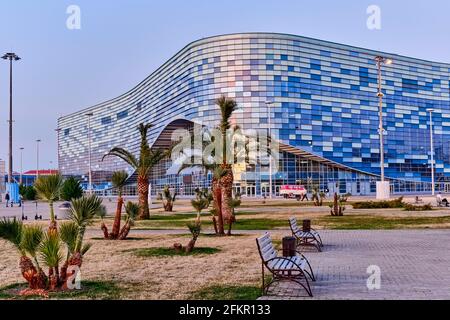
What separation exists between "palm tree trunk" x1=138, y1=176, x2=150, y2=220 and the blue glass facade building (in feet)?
188

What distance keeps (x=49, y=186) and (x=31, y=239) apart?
102 inches

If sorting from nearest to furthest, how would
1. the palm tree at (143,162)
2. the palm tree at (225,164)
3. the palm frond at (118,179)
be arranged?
the palm frond at (118,179) → the palm tree at (225,164) → the palm tree at (143,162)

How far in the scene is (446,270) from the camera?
9.96 meters

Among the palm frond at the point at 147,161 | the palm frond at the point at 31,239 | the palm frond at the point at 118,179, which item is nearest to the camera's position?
the palm frond at the point at 31,239

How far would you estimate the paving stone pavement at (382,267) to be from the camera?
25.8 feet

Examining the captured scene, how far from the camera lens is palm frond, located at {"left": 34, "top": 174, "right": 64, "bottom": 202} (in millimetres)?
10734

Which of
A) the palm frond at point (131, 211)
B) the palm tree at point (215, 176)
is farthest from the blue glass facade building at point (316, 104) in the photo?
the palm frond at point (131, 211)

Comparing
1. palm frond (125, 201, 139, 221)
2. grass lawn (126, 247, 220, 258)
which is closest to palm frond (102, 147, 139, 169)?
palm frond (125, 201, 139, 221)

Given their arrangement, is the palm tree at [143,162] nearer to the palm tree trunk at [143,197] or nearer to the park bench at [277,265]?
the palm tree trunk at [143,197]

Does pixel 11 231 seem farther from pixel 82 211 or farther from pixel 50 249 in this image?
pixel 82 211

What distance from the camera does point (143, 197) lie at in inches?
1192

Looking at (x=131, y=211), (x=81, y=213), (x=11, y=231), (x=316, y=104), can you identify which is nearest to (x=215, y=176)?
(x=131, y=211)

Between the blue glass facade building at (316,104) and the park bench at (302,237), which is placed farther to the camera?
the blue glass facade building at (316,104)

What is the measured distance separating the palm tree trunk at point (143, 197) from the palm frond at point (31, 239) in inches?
812
